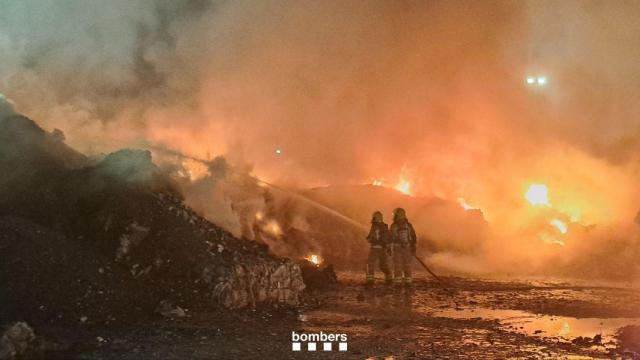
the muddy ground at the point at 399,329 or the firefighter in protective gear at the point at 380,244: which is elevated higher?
the firefighter in protective gear at the point at 380,244

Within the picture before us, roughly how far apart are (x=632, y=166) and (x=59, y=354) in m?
32.4

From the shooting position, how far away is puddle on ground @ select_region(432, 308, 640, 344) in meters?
8.85

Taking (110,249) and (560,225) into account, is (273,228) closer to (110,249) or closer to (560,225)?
(110,249)

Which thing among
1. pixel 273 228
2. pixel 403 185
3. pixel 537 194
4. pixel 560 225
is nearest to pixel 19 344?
pixel 273 228

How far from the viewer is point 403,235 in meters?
15.3

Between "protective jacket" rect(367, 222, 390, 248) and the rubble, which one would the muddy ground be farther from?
"protective jacket" rect(367, 222, 390, 248)

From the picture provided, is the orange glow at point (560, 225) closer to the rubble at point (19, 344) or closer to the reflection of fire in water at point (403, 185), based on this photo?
the reflection of fire in water at point (403, 185)

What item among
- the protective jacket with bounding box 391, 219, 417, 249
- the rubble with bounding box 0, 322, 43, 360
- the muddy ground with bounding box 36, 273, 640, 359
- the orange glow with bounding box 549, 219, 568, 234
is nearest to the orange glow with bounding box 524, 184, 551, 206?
the orange glow with bounding box 549, 219, 568, 234

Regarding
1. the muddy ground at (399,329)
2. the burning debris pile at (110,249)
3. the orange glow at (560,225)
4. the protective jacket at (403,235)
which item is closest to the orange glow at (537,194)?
the orange glow at (560,225)

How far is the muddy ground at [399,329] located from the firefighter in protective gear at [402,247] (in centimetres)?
168

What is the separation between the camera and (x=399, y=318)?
9820 millimetres

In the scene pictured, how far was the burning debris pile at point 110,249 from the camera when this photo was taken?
27.4 ft

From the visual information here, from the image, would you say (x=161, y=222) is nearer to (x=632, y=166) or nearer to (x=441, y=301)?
(x=441, y=301)

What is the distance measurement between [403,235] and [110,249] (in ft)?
27.8
